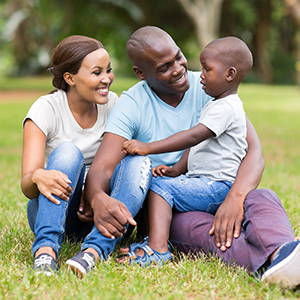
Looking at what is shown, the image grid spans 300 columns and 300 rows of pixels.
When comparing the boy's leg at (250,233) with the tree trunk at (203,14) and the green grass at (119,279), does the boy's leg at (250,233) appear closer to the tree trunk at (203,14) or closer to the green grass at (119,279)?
the green grass at (119,279)

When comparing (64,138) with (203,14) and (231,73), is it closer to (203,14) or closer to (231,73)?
(231,73)

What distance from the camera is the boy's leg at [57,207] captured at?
7.52 ft

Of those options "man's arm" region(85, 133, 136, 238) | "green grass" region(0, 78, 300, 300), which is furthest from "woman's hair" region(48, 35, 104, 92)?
"green grass" region(0, 78, 300, 300)

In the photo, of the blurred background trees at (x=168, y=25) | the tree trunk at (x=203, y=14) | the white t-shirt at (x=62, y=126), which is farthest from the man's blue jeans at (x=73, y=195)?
the tree trunk at (x=203, y=14)

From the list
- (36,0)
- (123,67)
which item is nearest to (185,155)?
(36,0)

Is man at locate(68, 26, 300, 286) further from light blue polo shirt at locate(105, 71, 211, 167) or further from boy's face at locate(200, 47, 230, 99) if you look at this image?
boy's face at locate(200, 47, 230, 99)

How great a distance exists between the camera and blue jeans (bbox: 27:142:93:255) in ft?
7.54

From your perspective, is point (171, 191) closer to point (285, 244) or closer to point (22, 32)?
point (285, 244)

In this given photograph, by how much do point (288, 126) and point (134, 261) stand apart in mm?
8106

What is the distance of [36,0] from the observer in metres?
20.1

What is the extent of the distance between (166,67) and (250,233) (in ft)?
3.92

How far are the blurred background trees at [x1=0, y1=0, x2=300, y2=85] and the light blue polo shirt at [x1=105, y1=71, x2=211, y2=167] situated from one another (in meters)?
15.7

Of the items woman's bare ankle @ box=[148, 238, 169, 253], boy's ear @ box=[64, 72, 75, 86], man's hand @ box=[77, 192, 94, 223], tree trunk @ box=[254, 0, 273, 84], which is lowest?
woman's bare ankle @ box=[148, 238, 169, 253]

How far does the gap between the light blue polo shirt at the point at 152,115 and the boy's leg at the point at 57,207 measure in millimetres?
367
